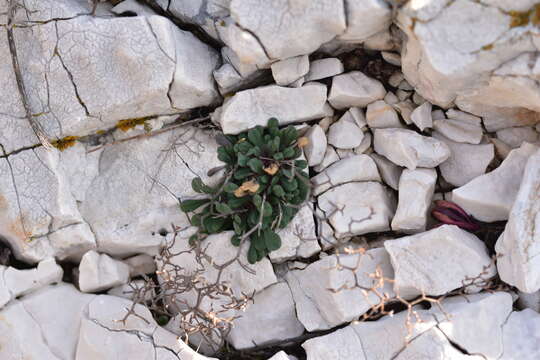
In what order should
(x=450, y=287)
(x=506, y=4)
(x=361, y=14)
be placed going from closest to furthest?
1. (x=506, y=4)
2. (x=361, y=14)
3. (x=450, y=287)

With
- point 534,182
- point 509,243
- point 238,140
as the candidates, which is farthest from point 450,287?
point 238,140

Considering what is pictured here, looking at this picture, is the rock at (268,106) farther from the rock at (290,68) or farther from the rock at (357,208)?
the rock at (357,208)

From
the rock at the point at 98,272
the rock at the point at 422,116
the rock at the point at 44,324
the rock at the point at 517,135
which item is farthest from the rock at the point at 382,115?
the rock at the point at 44,324

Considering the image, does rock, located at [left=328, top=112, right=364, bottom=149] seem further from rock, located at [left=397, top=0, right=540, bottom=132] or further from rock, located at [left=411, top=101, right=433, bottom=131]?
rock, located at [left=397, top=0, right=540, bottom=132]

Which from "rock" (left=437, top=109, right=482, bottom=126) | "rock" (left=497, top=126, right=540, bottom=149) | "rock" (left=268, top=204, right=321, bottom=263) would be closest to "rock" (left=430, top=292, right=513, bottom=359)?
"rock" (left=268, top=204, right=321, bottom=263)

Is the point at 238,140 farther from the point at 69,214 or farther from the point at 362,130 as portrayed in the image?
the point at 69,214

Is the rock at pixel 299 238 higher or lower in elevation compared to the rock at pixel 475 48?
lower
